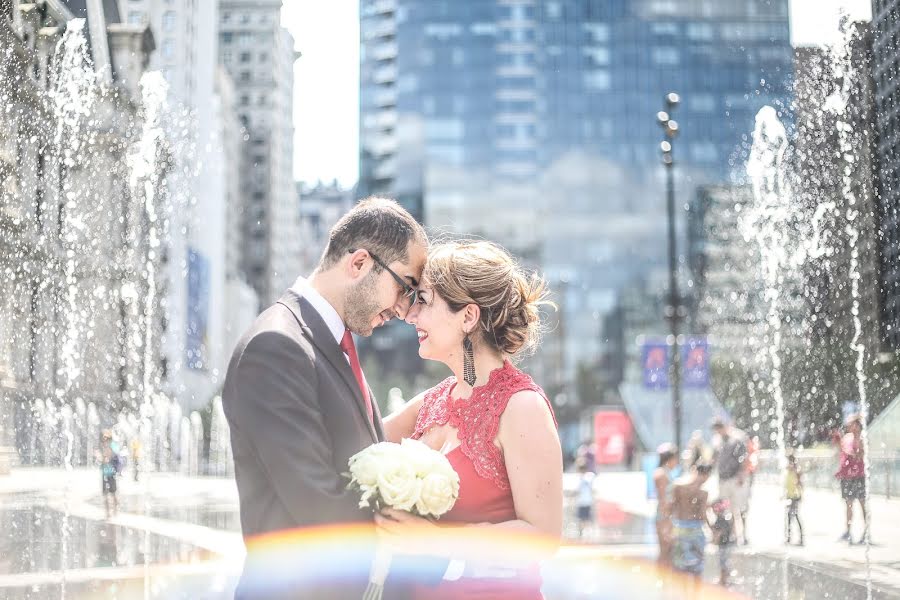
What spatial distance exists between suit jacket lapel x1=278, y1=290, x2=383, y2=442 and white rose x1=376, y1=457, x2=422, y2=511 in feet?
1.11

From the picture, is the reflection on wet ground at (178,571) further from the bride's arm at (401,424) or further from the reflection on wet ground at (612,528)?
the bride's arm at (401,424)

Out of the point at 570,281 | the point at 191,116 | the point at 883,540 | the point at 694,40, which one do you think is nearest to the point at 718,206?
the point at 570,281

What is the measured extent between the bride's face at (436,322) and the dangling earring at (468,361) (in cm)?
4

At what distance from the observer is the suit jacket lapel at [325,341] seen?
9.85ft

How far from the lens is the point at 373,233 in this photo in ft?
10.4

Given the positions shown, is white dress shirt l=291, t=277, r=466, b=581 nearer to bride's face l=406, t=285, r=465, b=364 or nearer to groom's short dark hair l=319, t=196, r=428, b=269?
groom's short dark hair l=319, t=196, r=428, b=269

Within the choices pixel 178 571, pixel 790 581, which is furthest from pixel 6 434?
pixel 790 581

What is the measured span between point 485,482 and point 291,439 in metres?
0.78

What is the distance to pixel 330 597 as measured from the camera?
2.85 metres

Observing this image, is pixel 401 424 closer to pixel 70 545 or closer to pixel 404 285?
pixel 404 285

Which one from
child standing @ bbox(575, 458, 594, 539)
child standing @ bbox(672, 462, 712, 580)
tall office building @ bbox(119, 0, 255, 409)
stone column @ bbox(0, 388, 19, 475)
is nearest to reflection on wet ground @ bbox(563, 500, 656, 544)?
child standing @ bbox(575, 458, 594, 539)

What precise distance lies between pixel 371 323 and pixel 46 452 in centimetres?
834

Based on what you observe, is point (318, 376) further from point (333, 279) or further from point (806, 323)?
point (806, 323)

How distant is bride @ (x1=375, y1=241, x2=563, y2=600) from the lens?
310 cm
